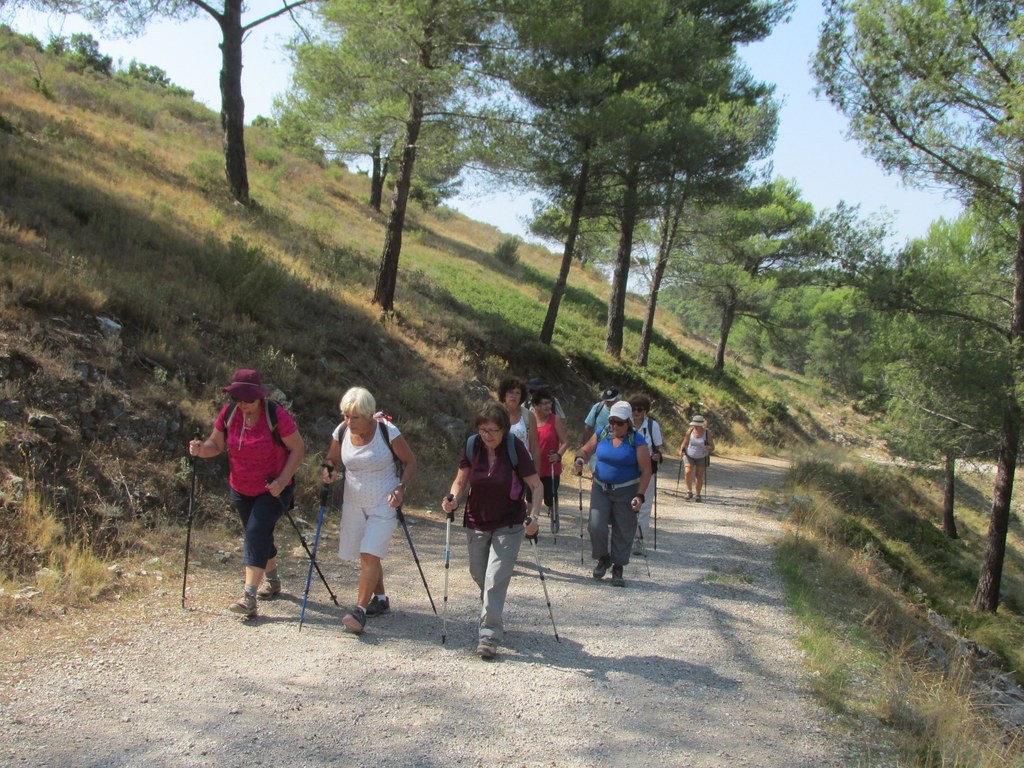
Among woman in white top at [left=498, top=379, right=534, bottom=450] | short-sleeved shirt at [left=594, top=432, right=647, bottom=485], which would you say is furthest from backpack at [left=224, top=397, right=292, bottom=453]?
short-sleeved shirt at [left=594, top=432, right=647, bottom=485]

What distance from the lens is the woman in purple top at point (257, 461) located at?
526cm

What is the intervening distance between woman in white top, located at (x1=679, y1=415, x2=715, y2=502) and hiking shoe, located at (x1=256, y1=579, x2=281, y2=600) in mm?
8244

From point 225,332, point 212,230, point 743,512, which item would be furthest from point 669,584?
point 212,230

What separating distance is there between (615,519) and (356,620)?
275cm

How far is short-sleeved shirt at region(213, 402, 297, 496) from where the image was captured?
527 cm

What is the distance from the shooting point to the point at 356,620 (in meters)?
5.21

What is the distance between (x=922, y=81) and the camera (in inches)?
437

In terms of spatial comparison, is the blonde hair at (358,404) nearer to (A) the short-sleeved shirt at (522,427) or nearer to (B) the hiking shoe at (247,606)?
(B) the hiking shoe at (247,606)

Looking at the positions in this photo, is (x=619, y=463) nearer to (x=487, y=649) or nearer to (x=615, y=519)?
(x=615, y=519)

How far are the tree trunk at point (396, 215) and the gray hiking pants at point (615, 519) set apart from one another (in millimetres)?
8412

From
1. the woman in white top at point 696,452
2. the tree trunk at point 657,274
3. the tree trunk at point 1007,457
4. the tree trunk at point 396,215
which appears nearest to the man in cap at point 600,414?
the woman in white top at point 696,452

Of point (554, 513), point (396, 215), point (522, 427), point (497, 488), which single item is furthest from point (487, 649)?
point (396, 215)

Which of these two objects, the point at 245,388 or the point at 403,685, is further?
the point at 245,388

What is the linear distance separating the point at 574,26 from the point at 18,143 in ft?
34.1
